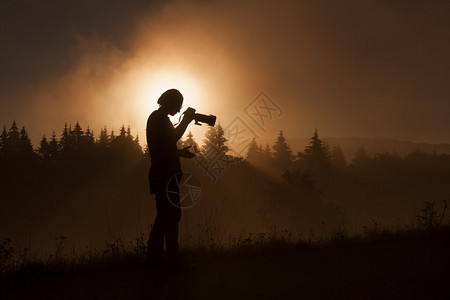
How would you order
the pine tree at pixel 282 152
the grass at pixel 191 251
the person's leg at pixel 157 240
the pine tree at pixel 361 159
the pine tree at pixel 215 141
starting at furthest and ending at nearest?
the pine tree at pixel 361 159 < the pine tree at pixel 282 152 < the pine tree at pixel 215 141 < the grass at pixel 191 251 < the person's leg at pixel 157 240

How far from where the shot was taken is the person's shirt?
5.20 meters

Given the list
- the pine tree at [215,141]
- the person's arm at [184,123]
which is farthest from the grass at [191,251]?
the pine tree at [215,141]

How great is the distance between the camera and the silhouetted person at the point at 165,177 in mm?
5188

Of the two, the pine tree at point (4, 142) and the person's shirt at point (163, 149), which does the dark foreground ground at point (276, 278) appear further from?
the pine tree at point (4, 142)

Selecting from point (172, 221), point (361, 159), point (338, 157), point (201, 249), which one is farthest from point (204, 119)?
point (361, 159)

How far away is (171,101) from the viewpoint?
17.7 feet

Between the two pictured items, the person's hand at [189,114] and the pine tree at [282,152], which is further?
the pine tree at [282,152]

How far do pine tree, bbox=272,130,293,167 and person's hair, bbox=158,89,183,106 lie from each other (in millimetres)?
68034

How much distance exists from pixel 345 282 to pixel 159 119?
3.31 metres

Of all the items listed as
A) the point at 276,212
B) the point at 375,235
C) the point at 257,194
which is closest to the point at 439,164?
the point at 257,194

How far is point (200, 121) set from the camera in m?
5.55

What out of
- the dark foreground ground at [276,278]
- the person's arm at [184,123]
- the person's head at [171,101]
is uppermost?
the person's head at [171,101]

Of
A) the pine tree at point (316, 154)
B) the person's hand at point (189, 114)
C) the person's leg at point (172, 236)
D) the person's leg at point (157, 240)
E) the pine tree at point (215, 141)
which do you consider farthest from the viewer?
the pine tree at point (316, 154)

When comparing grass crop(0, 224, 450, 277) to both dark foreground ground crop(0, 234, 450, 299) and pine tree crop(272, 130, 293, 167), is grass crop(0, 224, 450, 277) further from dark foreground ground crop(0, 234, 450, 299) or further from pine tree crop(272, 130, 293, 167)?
pine tree crop(272, 130, 293, 167)
